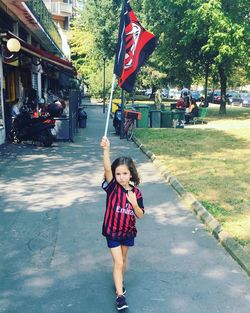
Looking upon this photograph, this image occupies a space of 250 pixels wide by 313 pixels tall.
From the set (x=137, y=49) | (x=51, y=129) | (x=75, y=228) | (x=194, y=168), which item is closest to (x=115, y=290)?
(x=75, y=228)

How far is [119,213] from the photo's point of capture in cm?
377

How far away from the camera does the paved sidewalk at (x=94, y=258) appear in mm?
3877

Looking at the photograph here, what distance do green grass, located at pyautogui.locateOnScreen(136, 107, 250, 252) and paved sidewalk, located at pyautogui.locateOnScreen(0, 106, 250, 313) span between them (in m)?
0.47

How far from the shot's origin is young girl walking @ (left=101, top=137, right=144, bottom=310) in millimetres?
3701

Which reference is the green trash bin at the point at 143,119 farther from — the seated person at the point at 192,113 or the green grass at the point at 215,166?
the seated person at the point at 192,113

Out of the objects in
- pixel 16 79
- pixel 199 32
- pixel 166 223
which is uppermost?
pixel 199 32

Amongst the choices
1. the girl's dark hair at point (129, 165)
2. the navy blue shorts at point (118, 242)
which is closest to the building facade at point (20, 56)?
the girl's dark hair at point (129, 165)

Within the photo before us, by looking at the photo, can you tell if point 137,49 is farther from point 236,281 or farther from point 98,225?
point 236,281

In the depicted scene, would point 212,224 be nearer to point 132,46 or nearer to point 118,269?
point 118,269

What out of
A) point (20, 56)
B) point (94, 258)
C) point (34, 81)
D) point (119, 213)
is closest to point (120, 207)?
point (119, 213)

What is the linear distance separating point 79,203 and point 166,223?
1.72 metres

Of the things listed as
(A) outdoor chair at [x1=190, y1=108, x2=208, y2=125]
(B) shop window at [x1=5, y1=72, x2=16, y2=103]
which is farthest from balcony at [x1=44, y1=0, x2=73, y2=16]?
(B) shop window at [x1=5, y1=72, x2=16, y2=103]

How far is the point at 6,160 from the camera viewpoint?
35.1 feet

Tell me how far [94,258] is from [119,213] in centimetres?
134
